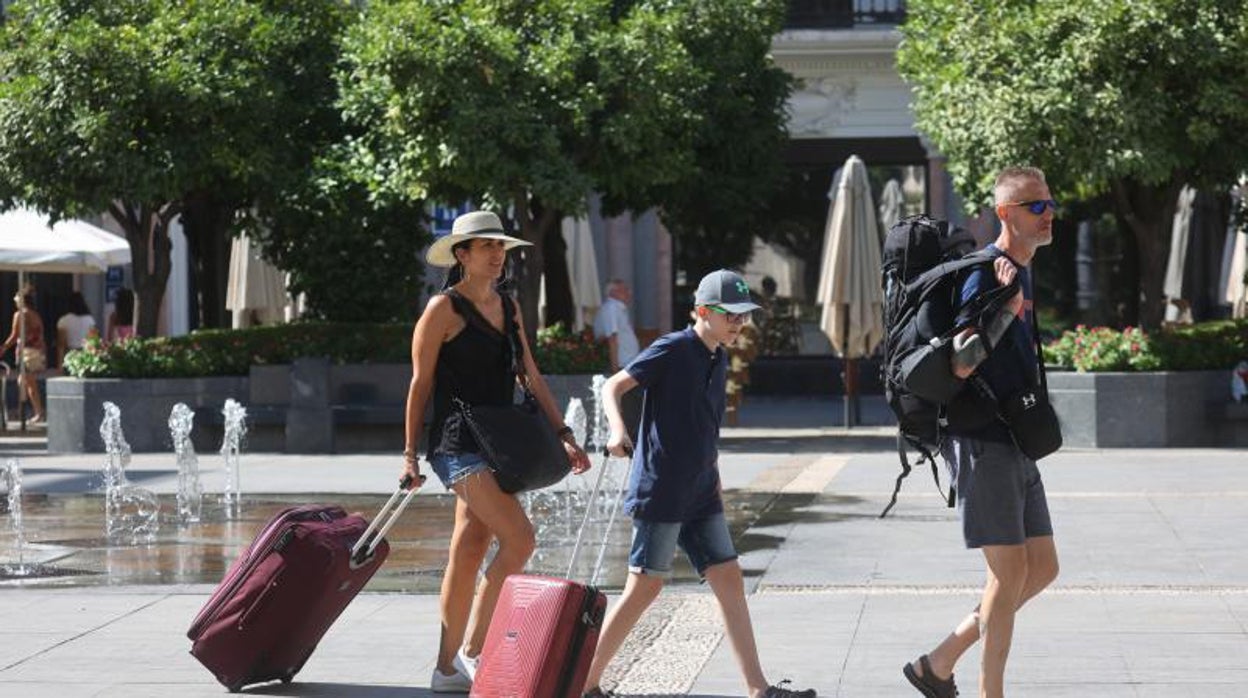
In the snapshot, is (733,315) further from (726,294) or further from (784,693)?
(784,693)

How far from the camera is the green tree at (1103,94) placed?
1842cm

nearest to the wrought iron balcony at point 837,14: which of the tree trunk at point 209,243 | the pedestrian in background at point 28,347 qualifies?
the tree trunk at point 209,243

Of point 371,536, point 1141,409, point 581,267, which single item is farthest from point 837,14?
point 371,536

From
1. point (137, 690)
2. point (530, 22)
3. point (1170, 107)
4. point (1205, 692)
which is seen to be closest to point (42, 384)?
point (530, 22)

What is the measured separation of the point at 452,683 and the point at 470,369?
3.62 ft

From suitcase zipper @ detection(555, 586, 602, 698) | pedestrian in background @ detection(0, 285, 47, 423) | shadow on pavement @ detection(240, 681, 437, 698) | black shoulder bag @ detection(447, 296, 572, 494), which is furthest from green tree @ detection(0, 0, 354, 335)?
suitcase zipper @ detection(555, 586, 602, 698)

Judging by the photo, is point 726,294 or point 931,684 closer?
point 931,684

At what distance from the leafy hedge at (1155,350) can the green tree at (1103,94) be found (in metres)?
0.85

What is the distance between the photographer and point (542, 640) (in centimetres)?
633

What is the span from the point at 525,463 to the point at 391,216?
14.9 metres

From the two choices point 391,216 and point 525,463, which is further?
point 391,216

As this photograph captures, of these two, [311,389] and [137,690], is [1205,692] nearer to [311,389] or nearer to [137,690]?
[137,690]

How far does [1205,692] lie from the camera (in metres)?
7.18

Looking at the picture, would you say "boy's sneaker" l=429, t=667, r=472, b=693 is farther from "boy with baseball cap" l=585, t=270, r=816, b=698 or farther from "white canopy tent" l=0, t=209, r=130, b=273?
"white canopy tent" l=0, t=209, r=130, b=273
